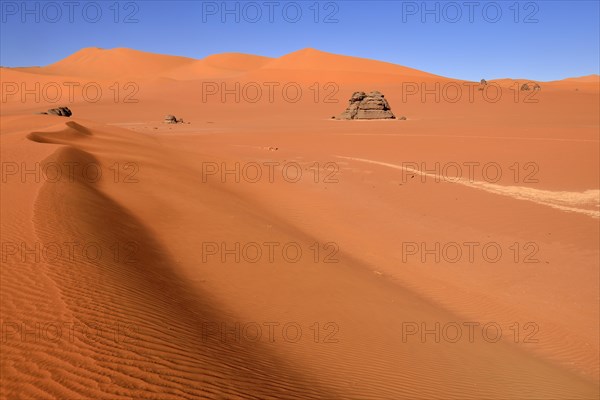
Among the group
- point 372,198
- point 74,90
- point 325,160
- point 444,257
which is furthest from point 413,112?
point 74,90

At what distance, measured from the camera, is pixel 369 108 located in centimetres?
4494

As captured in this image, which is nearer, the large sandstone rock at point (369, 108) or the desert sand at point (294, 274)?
the desert sand at point (294, 274)

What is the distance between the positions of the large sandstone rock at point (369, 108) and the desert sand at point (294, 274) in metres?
22.7

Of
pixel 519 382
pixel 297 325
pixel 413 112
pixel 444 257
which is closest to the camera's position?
pixel 519 382

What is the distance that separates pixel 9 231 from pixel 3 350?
3.56 metres

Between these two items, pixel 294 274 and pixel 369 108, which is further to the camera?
pixel 369 108

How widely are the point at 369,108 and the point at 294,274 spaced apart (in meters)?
38.9

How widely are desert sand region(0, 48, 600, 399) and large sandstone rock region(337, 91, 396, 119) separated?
22.7m

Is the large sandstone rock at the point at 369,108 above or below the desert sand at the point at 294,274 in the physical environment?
above

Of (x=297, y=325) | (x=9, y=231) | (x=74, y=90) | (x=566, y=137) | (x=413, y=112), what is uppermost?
(x=74, y=90)

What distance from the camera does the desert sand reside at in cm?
418

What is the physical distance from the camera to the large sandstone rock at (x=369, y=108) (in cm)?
4472

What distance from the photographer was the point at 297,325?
6.22 metres

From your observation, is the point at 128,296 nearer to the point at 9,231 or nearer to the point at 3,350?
the point at 3,350
